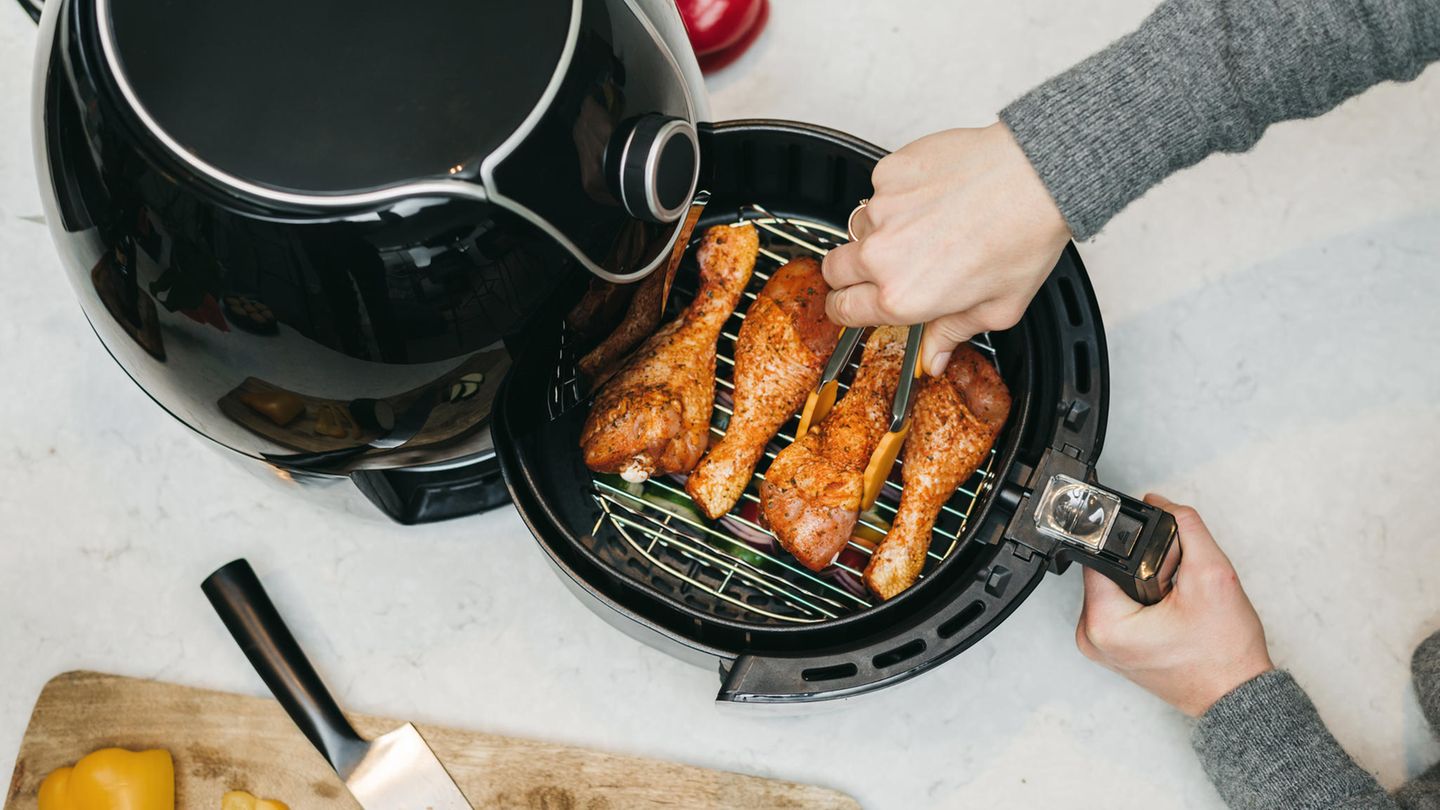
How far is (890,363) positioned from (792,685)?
1.28 feet

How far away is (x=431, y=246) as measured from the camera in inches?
26.8

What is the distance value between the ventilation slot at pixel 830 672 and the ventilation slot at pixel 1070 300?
0.41 metres

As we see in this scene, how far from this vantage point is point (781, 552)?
3.61ft

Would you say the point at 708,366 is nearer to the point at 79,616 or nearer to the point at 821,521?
the point at 821,521

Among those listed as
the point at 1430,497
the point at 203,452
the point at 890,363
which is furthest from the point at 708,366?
the point at 1430,497

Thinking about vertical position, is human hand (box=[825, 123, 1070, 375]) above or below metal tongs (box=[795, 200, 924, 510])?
above

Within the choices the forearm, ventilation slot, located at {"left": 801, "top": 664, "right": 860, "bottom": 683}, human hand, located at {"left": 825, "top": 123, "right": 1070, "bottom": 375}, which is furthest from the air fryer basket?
the forearm

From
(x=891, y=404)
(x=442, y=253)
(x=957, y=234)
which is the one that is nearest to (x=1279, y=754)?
(x=891, y=404)

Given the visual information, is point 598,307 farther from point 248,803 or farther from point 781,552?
point 248,803

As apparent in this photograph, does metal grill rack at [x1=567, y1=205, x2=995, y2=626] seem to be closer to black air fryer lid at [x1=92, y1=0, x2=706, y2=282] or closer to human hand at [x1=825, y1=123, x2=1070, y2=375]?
human hand at [x1=825, y1=123, x2=1070, y2=375]

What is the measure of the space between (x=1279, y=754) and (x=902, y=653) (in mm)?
460

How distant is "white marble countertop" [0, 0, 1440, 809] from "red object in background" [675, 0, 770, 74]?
0.19 feet

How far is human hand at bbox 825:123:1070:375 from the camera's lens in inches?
33.5

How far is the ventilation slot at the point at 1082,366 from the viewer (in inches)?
37.6
